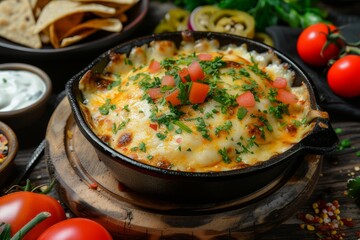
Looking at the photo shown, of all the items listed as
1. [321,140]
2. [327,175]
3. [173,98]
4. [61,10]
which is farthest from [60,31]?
[321,140]

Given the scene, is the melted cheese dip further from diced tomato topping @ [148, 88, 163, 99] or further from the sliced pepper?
the sliced pepper

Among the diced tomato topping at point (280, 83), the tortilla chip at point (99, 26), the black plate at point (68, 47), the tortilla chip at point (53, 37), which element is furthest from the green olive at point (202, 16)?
the diced tomato topping at point (280, 83)

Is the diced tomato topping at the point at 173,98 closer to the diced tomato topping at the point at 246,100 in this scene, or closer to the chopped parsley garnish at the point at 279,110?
the diced tomato topping at the point at 246,100

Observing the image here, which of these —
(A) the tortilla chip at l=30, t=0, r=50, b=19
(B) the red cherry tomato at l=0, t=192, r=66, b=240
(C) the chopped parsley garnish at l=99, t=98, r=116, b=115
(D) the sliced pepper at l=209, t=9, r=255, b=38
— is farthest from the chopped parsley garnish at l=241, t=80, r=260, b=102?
(A) the tortilla chip at l=30, t=0, r=50, b=19

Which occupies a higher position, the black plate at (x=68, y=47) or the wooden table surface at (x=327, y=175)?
the black plate at (x=68, y=47)

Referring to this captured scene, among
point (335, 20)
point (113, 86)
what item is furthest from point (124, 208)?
point (335, 20)

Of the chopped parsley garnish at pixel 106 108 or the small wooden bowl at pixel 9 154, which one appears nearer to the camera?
the chopped parsley garnish at pixel 106 108

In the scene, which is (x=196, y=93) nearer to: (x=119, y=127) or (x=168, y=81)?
(x=168, y=81)
